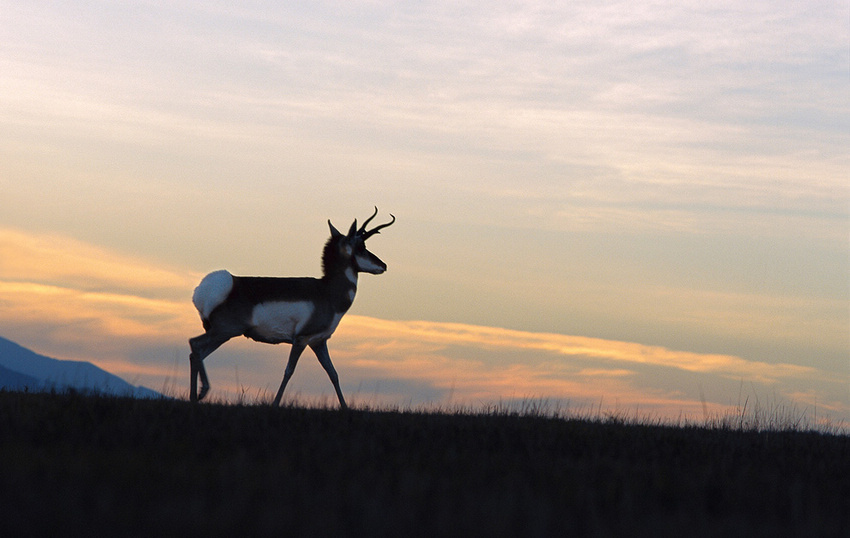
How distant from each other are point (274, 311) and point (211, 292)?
1.09 m

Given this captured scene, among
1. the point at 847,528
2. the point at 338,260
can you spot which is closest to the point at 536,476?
the point at 847,528

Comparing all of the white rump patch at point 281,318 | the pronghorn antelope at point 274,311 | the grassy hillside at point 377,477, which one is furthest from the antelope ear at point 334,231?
the grassy hillside at point 377,477

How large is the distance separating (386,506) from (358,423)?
511 centimetres

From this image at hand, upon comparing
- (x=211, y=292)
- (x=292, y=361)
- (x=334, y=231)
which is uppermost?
(x=334, y=231)

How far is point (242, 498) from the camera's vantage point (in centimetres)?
662

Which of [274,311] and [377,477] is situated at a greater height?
[274,311]

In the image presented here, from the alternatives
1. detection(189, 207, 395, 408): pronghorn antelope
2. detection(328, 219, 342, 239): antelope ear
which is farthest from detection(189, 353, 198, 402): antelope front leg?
detection(328, 219, 342, 239): antelope ear

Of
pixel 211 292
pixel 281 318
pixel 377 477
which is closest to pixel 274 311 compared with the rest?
pixel 281 318

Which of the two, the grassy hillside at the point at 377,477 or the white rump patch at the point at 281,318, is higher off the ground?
the white rump patch at the point at 281,318

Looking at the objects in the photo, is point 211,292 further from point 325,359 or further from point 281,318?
point 325,359

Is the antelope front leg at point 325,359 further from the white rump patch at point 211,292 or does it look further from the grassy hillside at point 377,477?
the grassy hillside at point 377,477

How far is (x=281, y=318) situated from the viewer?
16.5 metres

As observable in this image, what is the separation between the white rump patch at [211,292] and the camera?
1636 cm

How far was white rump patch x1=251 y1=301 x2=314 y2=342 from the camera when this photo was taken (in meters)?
16.4
